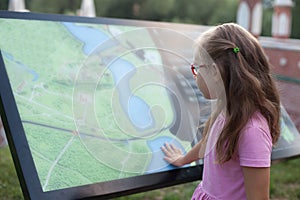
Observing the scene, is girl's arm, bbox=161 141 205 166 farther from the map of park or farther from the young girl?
the young girl

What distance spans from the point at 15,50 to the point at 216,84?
1.02 m

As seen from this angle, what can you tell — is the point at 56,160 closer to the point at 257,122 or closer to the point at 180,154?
the point at 180,154

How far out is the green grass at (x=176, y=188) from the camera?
363 cm

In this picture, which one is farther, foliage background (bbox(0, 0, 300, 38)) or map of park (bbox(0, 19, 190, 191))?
foliage background (bbox(0, 0, 300, 38))

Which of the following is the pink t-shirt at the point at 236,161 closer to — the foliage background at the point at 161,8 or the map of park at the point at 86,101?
the map of park at the point at 86,101

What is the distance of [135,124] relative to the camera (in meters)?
2.38

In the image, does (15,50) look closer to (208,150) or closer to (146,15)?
(208,150)

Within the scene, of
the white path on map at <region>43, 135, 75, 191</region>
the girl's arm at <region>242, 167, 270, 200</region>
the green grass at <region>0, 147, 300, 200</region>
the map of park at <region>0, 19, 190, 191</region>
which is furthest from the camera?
the green grass at <region>0, 147, 300, 200</region>

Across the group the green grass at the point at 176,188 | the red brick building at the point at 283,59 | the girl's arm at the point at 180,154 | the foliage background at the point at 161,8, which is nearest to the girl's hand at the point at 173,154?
the girl's arm at the point at 180,154

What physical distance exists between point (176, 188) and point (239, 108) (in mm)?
2317

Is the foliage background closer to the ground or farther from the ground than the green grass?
closer to the ground

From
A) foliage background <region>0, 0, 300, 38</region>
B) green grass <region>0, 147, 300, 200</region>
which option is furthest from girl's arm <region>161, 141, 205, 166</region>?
foliage background <region>0, 0, 300, 38</region>

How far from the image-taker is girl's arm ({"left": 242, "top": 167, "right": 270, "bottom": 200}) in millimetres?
1729

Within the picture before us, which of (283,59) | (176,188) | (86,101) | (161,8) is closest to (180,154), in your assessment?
(86,101)
